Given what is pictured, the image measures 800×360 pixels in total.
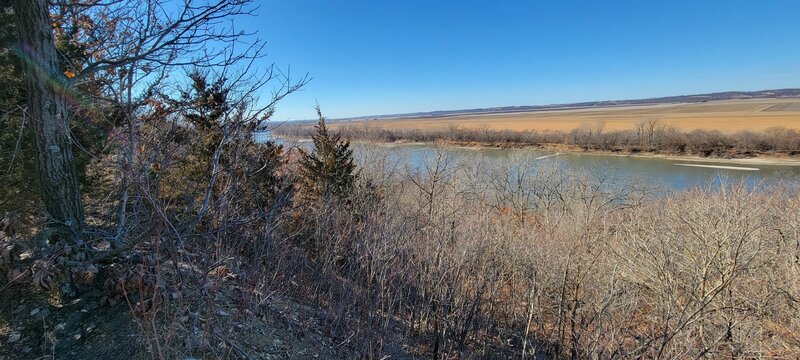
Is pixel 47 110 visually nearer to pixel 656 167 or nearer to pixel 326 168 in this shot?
pixel 326 168

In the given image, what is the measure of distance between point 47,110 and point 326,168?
38.0 feet

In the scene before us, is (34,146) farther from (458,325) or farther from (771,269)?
(771,269)

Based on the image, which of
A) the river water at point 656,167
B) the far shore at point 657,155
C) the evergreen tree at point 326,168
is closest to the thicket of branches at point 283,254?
the evergreen tree at point 326,168

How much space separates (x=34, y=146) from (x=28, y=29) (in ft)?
3.48

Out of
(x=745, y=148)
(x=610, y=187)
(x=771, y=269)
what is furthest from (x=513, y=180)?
(x=745, y=148)

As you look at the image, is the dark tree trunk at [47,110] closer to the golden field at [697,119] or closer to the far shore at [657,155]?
the far shore at [657,155]

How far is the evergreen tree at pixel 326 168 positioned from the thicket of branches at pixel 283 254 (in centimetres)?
7

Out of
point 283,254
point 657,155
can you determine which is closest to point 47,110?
point 283,254

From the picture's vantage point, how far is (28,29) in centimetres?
326

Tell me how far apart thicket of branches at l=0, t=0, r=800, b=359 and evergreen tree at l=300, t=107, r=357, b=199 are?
70 mm

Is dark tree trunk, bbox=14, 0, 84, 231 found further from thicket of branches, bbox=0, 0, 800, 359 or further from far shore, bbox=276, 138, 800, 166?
far shore, bbox=276, 138, 800, 166

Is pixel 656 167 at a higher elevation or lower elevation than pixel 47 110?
lower

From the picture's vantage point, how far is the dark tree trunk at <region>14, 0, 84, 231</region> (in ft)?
10.7

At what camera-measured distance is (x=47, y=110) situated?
133 inches
